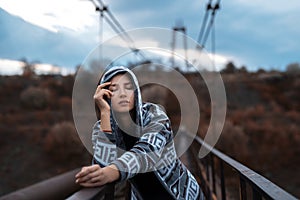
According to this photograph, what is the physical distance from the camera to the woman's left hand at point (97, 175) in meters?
0.92

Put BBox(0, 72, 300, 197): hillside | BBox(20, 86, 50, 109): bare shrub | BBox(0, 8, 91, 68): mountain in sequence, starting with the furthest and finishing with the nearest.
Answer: BBox(20, 86, 50, 109): bare shrub → BBox(0, 72, 300, 197): hillside → BBox(0, 8, 91, 68): mountain

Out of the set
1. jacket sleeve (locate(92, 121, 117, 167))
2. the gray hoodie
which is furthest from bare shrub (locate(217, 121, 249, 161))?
jacket sleeve (locate(92, 121, 117, 167))

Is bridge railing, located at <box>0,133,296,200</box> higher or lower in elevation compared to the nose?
lower

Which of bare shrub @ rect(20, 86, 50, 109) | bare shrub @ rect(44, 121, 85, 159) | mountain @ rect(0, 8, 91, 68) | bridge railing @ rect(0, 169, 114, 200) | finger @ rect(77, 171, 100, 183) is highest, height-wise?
bare shrub @ rect(20, 86, 50, 109)

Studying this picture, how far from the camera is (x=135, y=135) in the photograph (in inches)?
42.8

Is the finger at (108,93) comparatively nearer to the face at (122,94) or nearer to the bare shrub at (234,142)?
the face at (122,94)

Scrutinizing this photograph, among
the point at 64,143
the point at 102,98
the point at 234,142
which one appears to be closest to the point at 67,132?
the point at 64,143

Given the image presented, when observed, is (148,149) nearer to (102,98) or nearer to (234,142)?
(102,98)

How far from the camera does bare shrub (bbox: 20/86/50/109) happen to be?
26284mm

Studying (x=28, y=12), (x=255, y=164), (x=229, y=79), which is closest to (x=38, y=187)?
(x=28, y=12)

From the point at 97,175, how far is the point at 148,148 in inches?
6.7

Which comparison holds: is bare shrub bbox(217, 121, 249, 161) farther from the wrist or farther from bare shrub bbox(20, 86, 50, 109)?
bare shrub bbox(20, 86, 50, 109)

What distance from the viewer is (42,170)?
15.8 metres

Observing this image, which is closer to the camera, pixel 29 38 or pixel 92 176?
pixel 92 176
